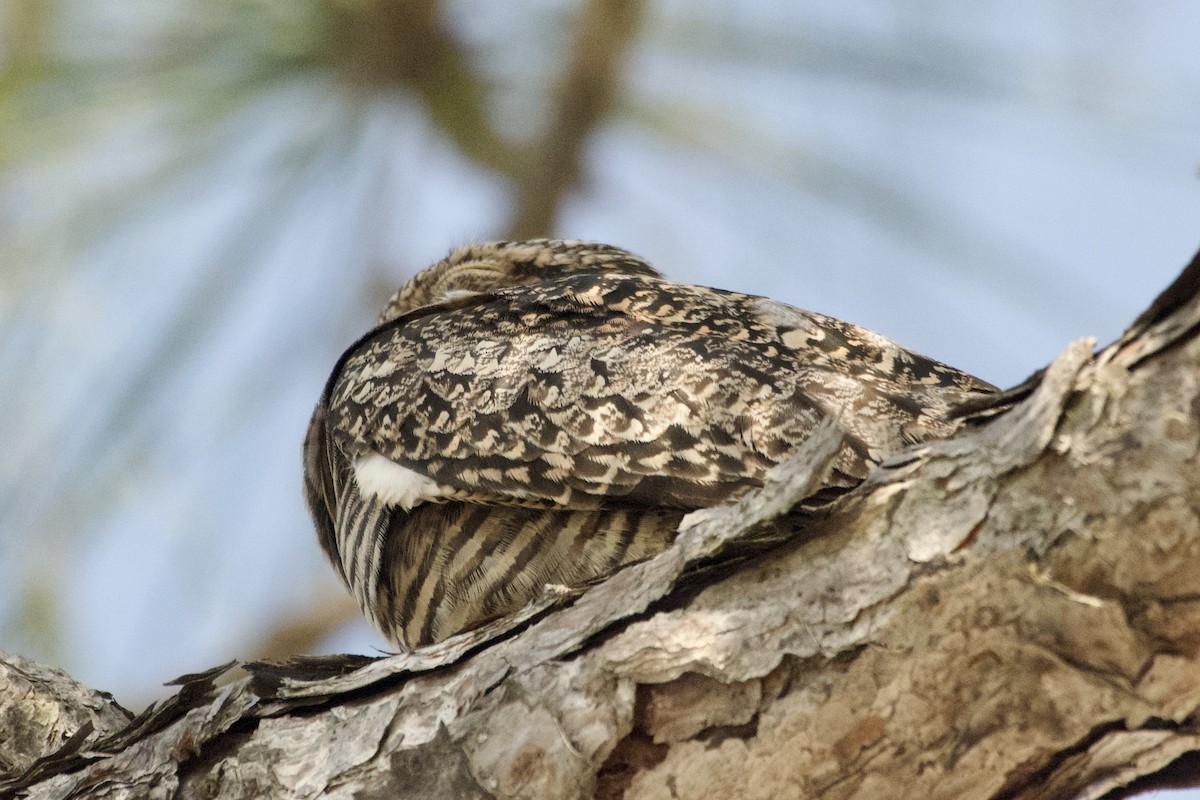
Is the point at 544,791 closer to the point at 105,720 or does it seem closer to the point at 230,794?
the point at 230,794

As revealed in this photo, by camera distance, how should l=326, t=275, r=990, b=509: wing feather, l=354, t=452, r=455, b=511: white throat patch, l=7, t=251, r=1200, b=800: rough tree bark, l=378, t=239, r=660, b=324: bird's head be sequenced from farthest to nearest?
l=378, t=239, r=660, b=324: bird's head, l=354, t=452, r=455, b=511: white throat patch, l=326, t=275, r=990, b=509: wing feather, l=7, t=251, r=1200, b=800: rough tree bark

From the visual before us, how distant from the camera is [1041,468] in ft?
5.56

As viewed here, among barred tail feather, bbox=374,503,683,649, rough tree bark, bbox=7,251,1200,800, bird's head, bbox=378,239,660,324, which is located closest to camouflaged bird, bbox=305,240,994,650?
barred tail feather, bbox=374,503,683,649

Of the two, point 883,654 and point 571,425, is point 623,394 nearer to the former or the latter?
point 571,425

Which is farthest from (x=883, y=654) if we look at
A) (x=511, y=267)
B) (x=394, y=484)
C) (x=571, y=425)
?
(x=511, y=267)

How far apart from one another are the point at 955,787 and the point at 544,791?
23.6 inches

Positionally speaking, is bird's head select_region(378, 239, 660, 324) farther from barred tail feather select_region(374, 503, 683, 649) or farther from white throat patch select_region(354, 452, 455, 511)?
barred tail feather select_region(374, 503, 683, 649)

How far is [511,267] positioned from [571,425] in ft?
4.51

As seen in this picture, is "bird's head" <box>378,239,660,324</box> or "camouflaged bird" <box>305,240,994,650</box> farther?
"bird's head" <box>378,239,660,324</box>

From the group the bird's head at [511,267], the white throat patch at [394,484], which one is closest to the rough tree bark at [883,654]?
the white throat patch at [394,484]

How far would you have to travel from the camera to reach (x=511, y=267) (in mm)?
4023

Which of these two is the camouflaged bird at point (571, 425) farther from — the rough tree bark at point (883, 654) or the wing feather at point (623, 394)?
the rough tree bark at point (883, 654)

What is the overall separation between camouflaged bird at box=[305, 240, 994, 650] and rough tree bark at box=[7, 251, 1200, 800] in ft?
1.62

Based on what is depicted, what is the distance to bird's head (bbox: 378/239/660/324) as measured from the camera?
13.1 ft
